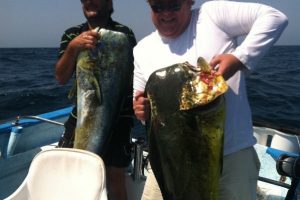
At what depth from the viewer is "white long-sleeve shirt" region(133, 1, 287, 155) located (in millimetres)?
2100

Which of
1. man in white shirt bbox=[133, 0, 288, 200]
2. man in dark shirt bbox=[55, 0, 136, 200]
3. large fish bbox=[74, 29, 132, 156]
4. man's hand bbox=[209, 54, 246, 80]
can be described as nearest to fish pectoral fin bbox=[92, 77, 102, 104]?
large fish bbox=[74, 29, 132, 156]

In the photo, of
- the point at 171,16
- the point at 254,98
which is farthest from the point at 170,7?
the point at 254,98

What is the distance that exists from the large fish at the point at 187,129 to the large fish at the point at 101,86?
1.12 metres

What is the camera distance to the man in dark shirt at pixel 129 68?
303 centimetres

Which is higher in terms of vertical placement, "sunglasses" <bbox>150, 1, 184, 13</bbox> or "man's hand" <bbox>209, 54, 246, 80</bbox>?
"sunglasses" <bbox>150, 1, 184, 13</bbox>

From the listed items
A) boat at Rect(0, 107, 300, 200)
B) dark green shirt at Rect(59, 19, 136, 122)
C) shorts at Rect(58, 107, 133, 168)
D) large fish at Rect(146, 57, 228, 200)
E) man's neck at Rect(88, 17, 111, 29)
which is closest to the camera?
large fish at Rect(146, 57, 228, 200)

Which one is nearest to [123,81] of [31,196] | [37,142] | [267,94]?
[31,196]

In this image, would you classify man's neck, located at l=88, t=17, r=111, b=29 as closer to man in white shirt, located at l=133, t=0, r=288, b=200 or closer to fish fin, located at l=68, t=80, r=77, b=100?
fish fin, located at l=68, t=80, r=77, b=100

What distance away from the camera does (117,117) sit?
3.31 metres

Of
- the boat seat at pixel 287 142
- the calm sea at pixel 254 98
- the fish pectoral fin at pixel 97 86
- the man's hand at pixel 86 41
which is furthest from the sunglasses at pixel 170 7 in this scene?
the calm sea at pixel 254 98

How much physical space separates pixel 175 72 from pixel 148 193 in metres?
1.10

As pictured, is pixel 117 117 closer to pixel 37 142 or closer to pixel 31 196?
pixel 31 196

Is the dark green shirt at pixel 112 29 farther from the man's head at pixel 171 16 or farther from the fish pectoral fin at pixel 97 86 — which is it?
the man's head at pixel 171 16

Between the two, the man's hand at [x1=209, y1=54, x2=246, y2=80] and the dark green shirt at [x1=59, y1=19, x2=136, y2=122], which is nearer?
the man's hand at [x1=209, y1=54, x2=246, y2=80]
